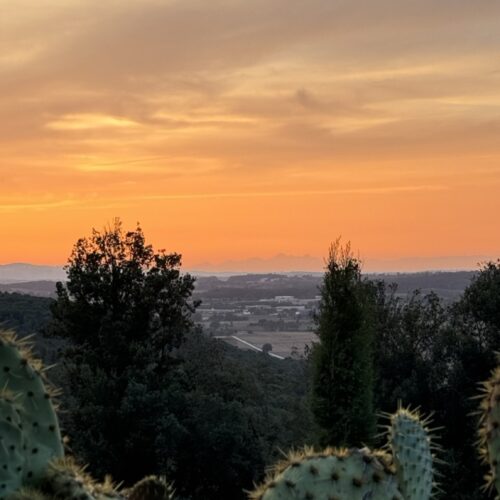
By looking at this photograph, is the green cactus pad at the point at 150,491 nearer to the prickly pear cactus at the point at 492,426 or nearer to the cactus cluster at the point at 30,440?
the cactus cluster at the point at 30,440

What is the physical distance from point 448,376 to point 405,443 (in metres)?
14.9

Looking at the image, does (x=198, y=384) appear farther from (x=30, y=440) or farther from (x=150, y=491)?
(x=30, y=440)

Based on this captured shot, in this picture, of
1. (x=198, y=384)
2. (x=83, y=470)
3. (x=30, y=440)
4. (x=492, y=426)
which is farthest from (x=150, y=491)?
(x=198, y=384)

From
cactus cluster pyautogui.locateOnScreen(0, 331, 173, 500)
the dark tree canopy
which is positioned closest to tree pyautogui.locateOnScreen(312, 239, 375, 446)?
the dark tree canopy

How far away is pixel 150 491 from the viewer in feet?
11.7

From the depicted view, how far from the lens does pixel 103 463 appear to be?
1750 cm

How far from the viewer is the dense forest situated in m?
17.9

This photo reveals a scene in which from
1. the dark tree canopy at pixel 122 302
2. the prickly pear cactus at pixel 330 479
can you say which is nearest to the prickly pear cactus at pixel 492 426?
the prickly pear cactus at pixel 330 479

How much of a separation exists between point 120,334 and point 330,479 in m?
16.7

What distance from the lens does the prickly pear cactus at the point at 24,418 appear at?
9.61 feet

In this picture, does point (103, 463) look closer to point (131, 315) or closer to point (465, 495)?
point (131, 315)

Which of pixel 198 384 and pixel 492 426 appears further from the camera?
pixel 198 384

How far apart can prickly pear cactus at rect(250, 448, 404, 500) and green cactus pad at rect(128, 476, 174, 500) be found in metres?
0.45

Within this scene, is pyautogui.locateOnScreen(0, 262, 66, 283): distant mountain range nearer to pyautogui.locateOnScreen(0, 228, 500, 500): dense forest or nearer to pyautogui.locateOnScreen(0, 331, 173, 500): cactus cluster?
pyautogui.locateOnScreen(0, 228, 500, 500): dense forest
